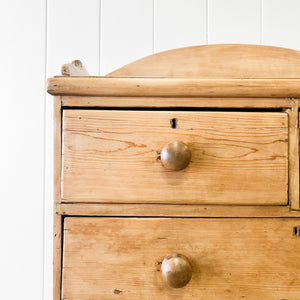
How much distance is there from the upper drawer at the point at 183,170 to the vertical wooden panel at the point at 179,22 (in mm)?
595

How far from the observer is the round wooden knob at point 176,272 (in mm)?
506

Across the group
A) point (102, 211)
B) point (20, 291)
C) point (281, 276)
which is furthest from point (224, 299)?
point (20, 291)

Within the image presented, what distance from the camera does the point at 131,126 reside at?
1.78 ft

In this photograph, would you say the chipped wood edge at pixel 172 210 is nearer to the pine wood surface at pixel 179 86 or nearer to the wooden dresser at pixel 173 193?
the wooden dresser at pixel 173 193

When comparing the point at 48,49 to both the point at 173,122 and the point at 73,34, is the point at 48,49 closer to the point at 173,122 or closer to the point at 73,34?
the point at 73,34

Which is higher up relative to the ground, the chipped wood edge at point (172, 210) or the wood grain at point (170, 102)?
the wood grain at point (170, 102)

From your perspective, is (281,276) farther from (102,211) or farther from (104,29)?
(104,29)

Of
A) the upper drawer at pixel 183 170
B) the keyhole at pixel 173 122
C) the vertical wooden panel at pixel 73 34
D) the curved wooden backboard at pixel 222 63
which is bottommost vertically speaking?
the upper drawer at pixel 183 170

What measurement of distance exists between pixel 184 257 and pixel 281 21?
891 millimetres

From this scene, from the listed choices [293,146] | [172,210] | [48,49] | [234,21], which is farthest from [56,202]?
[234,21]

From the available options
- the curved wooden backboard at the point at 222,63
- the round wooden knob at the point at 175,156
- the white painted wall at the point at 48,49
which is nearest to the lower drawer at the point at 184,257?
the round wooden knob at the point at 175,156

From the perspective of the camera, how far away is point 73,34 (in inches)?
41.9

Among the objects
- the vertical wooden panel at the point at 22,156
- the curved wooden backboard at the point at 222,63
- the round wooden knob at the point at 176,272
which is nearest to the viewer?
the round wooden knob at the point at 176,272

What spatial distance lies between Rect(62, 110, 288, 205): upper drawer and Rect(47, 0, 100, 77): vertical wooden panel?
1.92ft
